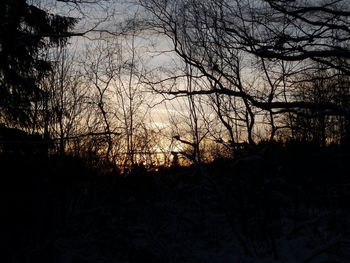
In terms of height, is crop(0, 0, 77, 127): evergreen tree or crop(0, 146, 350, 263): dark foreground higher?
crop(0, 0, 77, 127): evergreen tree

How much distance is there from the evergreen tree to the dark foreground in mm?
2372

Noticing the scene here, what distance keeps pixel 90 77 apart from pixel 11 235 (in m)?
14.9

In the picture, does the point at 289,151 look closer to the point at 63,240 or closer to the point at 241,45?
the point at 241,45

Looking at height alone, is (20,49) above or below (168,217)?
Result: above

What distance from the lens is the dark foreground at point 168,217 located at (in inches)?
284

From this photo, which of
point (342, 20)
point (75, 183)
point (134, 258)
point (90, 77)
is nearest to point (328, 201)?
point (342, 20)

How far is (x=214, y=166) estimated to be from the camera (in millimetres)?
12914

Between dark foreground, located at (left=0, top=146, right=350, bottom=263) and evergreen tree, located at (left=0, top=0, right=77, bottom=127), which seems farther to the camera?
evergreen tree, located at (left=0, top=0, right=77, bottom=127)

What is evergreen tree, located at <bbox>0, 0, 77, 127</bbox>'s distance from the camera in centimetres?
789

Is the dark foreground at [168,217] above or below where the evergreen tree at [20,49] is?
below

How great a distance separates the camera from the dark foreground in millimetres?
7215

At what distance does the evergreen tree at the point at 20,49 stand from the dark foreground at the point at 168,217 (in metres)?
2.37

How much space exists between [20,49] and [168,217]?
5819 millimetres

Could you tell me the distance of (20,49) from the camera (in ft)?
30.2
